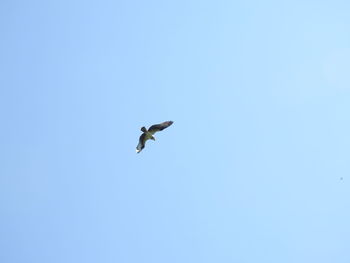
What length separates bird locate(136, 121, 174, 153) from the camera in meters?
35.8

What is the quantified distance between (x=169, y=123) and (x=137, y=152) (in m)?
2.93

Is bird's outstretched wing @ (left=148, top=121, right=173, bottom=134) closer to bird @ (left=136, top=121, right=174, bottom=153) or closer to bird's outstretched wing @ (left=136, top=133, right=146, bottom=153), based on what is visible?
bird @ (left=136, top=121, right=174, bottom=153)

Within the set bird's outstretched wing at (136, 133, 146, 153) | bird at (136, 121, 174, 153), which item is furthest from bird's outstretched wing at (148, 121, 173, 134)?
bird's outstretched wing at (136, 133, 146, 153)

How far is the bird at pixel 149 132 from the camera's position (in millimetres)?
35759

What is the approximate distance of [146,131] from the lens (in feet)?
118

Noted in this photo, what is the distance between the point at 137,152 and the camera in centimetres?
3569

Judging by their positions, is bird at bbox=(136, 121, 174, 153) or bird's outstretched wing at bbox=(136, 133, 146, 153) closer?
bird at bbox=(136, 121, 174, 153)

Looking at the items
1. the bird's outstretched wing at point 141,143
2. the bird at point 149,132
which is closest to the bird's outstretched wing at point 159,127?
the bird at point 149,132

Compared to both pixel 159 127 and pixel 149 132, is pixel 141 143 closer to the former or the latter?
pixel 149 132

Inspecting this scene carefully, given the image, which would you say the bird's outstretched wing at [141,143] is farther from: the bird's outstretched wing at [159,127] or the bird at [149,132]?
the bird's outstretched wing at [159,127]

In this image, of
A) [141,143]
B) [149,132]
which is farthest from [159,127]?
[141,143]

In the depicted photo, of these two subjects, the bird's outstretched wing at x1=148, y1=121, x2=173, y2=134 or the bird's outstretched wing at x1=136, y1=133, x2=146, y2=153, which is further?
the bird's outstretched wing at x1=136, y1=133, x2=146, y2=153

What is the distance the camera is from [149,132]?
1419 inches

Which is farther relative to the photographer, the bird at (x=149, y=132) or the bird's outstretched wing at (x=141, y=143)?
the bird's outstretched wing at (x=141, y=143)
